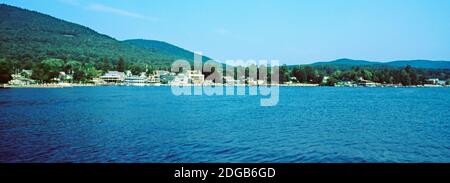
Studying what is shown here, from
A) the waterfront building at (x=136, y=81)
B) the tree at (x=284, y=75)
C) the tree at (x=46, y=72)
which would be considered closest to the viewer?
the tree at (x=46, y=72)

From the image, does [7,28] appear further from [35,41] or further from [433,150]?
[433,150]

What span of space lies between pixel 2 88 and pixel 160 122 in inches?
897

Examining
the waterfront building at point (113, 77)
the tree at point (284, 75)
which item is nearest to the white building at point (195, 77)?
the waterfront building at point (113, 77)

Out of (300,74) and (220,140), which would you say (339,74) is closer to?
(300,74)

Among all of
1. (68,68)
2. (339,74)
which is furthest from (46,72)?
(339,74)

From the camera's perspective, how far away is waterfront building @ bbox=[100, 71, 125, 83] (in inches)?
1417

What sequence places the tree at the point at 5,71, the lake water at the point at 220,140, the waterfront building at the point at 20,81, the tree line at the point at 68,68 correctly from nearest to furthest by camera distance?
the lake water at the point at 220,140 < the tree at the point at 5,71 < the tree line at the point at 68,68 < the waterfront building at the point at 20,81

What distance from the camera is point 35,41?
44.3ft

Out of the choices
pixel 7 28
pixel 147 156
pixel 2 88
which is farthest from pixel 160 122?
pixel 2 88

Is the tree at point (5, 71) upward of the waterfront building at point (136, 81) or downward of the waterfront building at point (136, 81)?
upward

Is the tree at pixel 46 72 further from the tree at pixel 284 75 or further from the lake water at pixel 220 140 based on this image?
the tree at pixel 284 75

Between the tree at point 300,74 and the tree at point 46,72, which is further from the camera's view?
the tree at point 300,74

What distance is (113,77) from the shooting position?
38281 millimetres

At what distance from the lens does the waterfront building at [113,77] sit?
36000 millimetres
